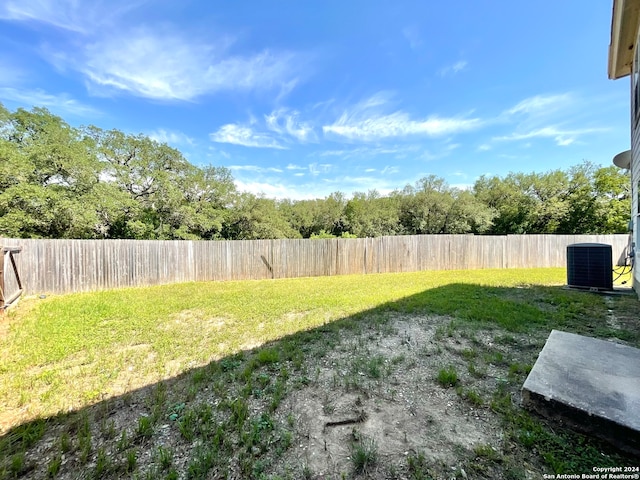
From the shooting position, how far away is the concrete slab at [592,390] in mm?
1422

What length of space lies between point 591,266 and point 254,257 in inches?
356

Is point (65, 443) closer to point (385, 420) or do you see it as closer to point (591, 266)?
point (385, 420)

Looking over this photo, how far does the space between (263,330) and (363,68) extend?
902 cm

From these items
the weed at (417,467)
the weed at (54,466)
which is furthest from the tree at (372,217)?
the weed at (54,466)

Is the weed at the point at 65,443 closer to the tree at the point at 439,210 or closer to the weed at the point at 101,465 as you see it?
the weed at the point at 101,465

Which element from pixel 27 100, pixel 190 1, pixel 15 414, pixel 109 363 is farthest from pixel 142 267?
pixel 27 100

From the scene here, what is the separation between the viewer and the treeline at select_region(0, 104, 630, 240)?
9.70 m

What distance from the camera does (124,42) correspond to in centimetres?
612

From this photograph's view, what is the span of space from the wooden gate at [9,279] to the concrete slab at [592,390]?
7752 mm

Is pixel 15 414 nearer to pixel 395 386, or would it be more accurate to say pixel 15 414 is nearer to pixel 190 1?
pixel 395 386

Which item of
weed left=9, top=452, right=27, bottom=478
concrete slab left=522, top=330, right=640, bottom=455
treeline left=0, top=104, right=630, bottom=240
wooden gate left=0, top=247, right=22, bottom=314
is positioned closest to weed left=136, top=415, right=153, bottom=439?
weed left=9, top=452, right=27, bottom=478

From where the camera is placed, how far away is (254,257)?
361 inches

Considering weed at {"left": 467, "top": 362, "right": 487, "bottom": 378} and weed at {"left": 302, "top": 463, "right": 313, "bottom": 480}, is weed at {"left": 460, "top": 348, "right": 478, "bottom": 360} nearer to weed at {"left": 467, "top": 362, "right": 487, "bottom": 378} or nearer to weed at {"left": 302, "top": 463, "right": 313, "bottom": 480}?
weed at {"left": 467, "top": 362, "right": 487, "bottom": 378}

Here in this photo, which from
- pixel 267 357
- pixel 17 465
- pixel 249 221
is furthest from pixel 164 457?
pixel 249 221
